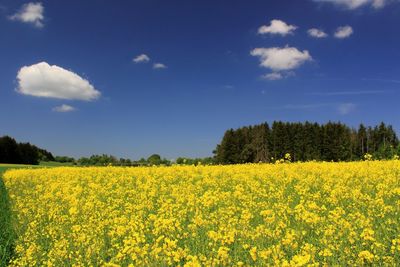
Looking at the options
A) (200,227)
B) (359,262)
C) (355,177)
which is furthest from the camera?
(355,177)

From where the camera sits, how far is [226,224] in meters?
7.57

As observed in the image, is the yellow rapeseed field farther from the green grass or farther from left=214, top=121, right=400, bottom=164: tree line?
left=214, top=121, right=400, bottom=164: tree line

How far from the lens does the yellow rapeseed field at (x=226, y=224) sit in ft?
19.2

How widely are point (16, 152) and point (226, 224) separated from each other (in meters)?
82.6

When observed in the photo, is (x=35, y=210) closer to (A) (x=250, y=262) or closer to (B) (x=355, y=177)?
(A) (x=250, y=262)

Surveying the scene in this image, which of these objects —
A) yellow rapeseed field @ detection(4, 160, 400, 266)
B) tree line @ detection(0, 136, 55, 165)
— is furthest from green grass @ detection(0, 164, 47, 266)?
tree line @ detection(0, 136, 55, 165)

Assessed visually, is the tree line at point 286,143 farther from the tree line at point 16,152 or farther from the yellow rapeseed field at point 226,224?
the yellow rapeseed field at point 226,224

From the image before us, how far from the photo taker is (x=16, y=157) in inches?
3216

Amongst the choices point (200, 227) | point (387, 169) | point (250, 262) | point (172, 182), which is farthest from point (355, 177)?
point (250, 262)

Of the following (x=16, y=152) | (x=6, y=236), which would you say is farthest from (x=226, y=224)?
(x=16, y=152)

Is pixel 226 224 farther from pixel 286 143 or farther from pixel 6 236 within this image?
pixel 286 143

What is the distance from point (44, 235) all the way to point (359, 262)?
732cm

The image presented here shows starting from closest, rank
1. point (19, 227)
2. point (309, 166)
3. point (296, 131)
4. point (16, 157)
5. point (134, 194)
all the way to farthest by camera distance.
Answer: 1. point (19, 227)
2. point (134, 194)
3. point (309, 166)
4. point (16, 157)
5. point (296, 131)

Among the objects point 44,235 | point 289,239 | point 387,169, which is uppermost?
point 387,169
